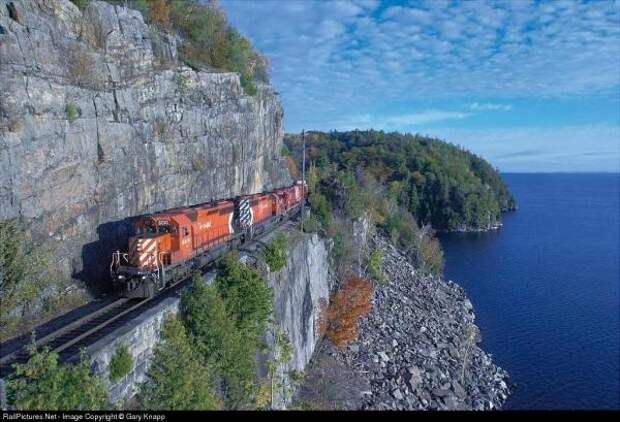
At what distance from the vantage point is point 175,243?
2078cm

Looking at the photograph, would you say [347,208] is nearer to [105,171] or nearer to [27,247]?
[105,171]

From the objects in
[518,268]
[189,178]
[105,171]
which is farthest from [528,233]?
[105,171]

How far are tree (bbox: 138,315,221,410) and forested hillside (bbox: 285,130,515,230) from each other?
6712 centimetres

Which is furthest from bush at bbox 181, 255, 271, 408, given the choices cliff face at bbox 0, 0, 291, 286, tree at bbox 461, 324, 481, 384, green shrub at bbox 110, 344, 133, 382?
tree at bbox 461, 324, 481, 384

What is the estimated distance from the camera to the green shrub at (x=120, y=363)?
12.6 meters

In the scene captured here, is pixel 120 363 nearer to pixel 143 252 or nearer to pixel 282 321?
pixel 143 252

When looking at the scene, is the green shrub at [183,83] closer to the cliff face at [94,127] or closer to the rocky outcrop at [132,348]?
the cliff face at [94,127]

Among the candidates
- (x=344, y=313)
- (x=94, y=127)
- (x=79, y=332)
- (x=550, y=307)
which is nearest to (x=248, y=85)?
(x=94, y=127)

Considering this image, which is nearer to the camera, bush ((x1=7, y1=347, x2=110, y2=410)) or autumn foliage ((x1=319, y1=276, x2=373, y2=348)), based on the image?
bush ((x1=7, y1=347, x2=110, y2=410))

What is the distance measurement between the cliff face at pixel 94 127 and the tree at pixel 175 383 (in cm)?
802

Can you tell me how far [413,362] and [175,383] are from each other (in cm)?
2353

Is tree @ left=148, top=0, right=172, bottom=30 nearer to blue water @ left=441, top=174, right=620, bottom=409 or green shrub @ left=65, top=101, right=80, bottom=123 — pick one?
green shrub @ left=65, top=101, right=80, bottom=123

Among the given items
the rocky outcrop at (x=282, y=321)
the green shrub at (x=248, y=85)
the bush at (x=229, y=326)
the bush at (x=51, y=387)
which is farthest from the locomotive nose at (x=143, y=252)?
the green shrub at (x=248, y=85)

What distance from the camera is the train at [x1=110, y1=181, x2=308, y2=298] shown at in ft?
61.8
